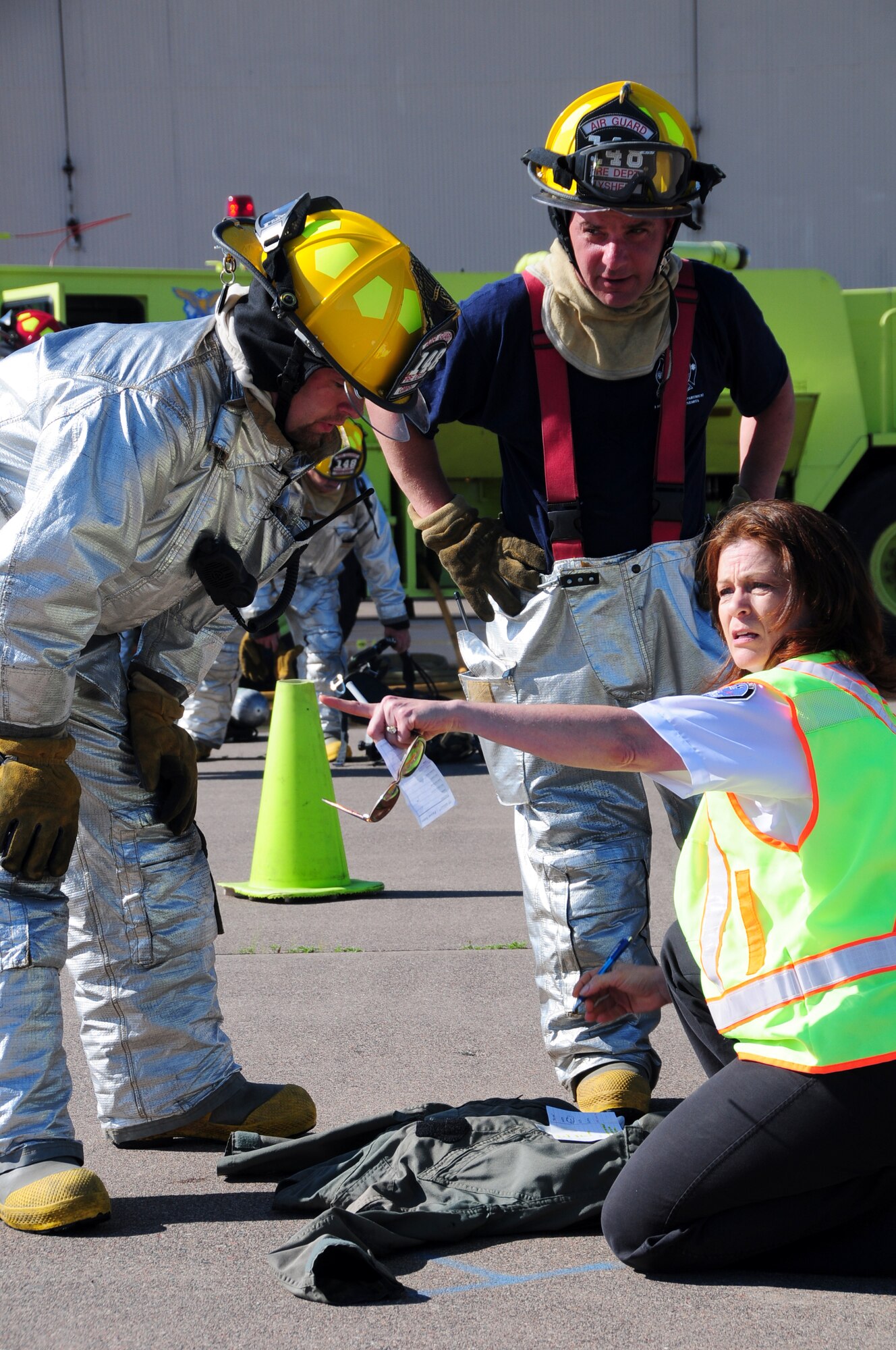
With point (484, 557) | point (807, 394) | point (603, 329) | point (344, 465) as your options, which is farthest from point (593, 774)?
point (807, 394)

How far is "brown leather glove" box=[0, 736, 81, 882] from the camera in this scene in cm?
274

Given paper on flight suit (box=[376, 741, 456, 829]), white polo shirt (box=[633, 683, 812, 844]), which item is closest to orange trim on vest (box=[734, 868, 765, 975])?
white polo shirt (box=[633, 683, 812, 844])

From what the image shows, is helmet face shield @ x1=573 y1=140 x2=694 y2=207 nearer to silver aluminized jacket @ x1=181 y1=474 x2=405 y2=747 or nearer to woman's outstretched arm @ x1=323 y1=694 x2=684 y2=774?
woman's outstretched arm @ x1=323 y1=694 x2=684 y2=774

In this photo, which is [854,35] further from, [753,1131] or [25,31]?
[753,1131]

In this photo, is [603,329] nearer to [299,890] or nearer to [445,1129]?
[445,1129]

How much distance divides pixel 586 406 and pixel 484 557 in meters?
0.41

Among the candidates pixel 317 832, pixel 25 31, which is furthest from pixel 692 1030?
pixel 25 31

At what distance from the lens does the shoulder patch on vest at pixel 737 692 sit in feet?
7.95

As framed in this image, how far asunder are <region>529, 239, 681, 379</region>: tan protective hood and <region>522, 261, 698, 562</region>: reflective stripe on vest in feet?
0.10

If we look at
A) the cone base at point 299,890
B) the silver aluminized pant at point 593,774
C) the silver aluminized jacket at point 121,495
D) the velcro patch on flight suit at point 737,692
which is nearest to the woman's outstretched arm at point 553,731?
the velcro patch on flight suit at point 737,692

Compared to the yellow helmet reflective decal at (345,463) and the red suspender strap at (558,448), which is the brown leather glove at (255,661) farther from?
the red suspender strap at (558,448)

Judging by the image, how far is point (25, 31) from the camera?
21719 mm

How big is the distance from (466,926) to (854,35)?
1976cm

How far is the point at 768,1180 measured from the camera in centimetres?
251
